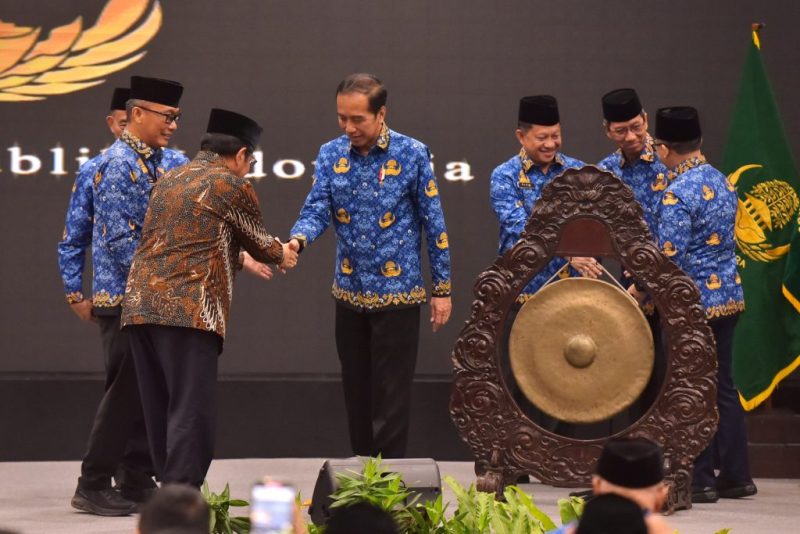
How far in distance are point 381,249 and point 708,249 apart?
1313mm

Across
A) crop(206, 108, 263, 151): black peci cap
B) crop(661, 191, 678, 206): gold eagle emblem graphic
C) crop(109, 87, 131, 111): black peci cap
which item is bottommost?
crop(661, 191, 678, 206): gold eagle emblem graphic

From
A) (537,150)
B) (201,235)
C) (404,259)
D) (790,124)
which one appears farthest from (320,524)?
(790,124)

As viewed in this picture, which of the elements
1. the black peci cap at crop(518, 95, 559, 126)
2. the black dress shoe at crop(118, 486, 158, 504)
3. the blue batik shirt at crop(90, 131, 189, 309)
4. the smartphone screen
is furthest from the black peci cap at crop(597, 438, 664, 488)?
the black peci cap at crop(518, 95, 559, 126)

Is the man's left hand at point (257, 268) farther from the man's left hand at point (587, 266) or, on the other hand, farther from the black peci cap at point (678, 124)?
the black peci cap at point (678, 124)

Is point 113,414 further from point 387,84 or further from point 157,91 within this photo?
point 387,84

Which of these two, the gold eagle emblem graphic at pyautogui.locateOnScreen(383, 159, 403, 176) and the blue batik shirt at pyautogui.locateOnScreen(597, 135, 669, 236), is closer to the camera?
the gold eagle emblem graphic at pyautogui.locateOnScreen(383, 159, 403, 176)

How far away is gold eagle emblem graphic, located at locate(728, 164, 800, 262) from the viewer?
6.76 m

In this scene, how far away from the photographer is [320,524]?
464cm

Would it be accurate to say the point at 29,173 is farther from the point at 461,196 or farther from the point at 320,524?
the point at 320,524

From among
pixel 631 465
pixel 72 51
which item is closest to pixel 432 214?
pixel 72 51

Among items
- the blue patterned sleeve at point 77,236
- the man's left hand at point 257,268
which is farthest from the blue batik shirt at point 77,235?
the man's left hand at point 257,268

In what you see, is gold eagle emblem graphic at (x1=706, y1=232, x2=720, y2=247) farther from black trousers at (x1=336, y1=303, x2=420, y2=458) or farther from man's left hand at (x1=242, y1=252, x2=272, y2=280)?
man's left hand at (x1=242, y1=252, x2=272, y2=280)

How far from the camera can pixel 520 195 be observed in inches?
246

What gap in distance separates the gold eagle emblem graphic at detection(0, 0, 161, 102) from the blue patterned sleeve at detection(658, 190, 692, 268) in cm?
262
